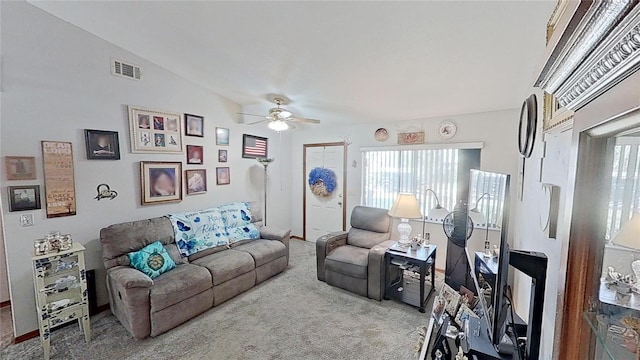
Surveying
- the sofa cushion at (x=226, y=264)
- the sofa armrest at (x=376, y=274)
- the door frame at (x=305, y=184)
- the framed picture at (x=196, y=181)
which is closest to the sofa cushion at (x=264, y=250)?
the sofa cushion at (x=226, y=264)

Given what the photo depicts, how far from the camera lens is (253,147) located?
183 inches

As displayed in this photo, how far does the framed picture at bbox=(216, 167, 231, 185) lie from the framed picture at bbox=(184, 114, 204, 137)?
1.98 ft

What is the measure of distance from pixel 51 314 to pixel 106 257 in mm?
566

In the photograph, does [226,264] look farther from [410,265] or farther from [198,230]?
[410,265]

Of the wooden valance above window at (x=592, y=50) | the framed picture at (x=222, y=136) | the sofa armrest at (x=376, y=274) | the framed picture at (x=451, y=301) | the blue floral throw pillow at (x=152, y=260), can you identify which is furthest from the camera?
the framed picture at (x=222, y=136)

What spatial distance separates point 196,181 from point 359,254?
2.50 meters

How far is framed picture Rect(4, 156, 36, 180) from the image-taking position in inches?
90.1

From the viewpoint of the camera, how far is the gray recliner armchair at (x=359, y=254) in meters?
3.04

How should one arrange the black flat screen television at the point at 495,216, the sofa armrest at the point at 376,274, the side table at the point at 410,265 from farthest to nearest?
the sofa armrest at the point at 376,274 < the side table at the point at 410,265 < the black flat screen television at the point at 495,216

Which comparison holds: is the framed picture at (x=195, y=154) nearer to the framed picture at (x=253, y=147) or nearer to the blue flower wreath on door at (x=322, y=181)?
the framed picture at (x=253, y=147)

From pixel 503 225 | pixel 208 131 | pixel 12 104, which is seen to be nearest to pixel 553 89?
pixel 503 225

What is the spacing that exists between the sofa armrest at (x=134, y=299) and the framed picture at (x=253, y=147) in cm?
250

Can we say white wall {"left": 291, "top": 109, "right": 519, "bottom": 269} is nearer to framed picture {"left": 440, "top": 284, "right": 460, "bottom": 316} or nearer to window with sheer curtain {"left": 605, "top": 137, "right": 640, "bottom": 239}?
framed picture {"left": 440, "top": 284, "right": 460, "bottom": 316}

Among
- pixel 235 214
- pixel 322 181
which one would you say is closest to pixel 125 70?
pixel 235 214
